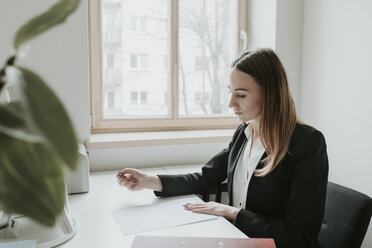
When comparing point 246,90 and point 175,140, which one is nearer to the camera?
point 246,90

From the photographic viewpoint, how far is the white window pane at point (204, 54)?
236 cm

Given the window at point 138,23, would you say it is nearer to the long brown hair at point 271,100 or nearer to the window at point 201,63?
the window at point 201,63

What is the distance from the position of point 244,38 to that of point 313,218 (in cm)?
167

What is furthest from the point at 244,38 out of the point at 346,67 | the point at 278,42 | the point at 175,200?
the point at 175,200

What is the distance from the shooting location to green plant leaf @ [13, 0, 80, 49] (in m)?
0.25

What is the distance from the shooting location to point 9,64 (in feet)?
0.77

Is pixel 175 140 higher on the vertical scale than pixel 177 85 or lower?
lower

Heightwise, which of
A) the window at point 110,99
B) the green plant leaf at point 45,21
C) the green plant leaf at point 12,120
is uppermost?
the green plant leaf at point 45,21

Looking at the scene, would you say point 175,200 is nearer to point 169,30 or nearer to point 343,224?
point 343,224

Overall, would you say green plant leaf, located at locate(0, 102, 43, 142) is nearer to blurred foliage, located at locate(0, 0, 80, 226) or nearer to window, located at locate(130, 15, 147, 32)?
blurred foliage, located at locate(0, 0, 80, 226)

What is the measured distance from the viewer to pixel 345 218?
3.76 feet

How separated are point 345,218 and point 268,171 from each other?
0.32m

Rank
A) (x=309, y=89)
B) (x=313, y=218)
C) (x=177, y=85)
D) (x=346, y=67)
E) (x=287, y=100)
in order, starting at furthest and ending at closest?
(x=177, y=85)
(x=309, y=89)
(x=346, y=67)
(x=287, y=100)
(x=313, y=218)

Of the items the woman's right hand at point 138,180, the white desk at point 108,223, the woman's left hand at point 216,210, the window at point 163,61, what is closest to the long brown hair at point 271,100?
the woman's left hand at point 216,210
